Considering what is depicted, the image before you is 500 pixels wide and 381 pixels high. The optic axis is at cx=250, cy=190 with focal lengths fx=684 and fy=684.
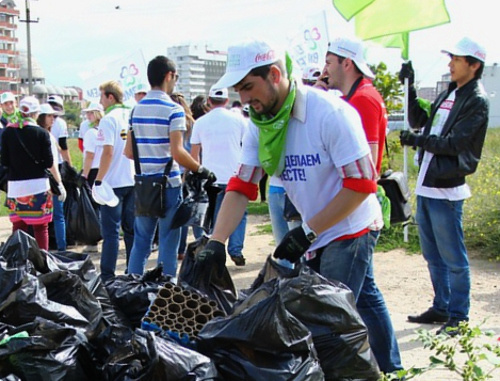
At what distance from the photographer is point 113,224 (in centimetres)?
587

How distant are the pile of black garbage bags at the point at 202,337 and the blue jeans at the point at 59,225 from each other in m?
3.86

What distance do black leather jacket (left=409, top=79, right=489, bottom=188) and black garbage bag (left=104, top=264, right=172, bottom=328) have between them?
6.41 feet

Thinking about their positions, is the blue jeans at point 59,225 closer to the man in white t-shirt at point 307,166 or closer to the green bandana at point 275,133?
the man in white t-shirt at point 307,166

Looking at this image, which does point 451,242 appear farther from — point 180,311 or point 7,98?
point 7,98

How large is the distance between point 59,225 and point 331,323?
198 inches

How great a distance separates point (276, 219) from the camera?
18.1 ft

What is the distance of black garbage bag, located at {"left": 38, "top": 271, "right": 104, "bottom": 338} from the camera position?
3.27m

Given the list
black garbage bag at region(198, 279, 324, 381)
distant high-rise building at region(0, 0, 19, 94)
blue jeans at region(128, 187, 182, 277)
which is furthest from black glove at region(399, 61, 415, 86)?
distant high-rise building at region(0, 0, 19, 94)

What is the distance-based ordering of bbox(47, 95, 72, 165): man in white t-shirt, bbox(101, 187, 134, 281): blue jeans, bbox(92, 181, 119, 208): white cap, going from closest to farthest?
1. bbox(92, 181, 119, 208): white cap
2. bbox(101, 187, 134, 281): blue jeans
3. bbox(47, 95, 72, 165): man in white t-shirt

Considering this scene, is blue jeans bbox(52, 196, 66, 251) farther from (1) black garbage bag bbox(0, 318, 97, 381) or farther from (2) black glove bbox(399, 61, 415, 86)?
(1) black garbage bag bbox(0, 318, 97, 381)

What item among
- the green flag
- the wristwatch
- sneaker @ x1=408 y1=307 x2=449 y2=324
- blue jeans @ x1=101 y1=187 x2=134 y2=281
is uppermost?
the green flag

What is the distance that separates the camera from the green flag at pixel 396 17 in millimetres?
6355

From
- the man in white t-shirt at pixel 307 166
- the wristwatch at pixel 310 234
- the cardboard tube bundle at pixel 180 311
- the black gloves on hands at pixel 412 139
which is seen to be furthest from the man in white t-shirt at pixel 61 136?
the wristwatch at pixel 310 234

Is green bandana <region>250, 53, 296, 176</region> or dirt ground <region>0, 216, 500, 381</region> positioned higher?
green bandana <region>250, 53, 296, 176</region>
